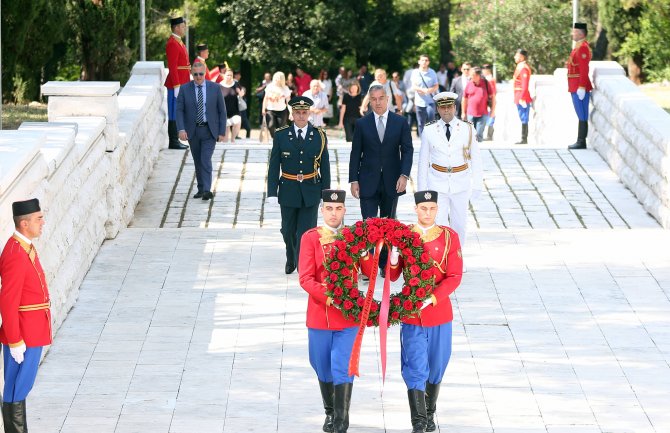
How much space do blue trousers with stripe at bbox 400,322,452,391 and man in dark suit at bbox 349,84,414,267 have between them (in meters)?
4.26

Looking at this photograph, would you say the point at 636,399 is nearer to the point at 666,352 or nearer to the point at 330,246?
the point at 666,352

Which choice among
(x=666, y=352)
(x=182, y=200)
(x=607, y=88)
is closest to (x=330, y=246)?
(x=666, y=352)

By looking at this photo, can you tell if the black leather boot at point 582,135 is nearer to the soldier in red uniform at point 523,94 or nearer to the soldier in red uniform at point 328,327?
the soldier in red uniform at point 523,94

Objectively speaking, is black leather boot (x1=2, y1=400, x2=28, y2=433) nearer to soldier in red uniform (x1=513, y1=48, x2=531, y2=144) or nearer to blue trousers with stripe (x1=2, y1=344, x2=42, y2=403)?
blue trousers with stripe (x1=2, y1=344, x2=42, y2=403)

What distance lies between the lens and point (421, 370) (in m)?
9.74

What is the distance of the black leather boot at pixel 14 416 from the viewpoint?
939 centimetres

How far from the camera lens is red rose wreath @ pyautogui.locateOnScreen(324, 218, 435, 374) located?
955cm

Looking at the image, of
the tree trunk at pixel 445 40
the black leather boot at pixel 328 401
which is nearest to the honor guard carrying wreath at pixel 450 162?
the black leather boot at pixel 328 401

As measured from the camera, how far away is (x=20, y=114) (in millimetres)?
21500

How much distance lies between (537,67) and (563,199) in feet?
87.2

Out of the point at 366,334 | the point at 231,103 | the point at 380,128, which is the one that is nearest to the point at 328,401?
the point at 366,334

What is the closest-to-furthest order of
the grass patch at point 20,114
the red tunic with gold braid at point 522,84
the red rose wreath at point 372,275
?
1. the red rose wreath at point 372,275
2. the grass patch at point 20,114
3. the red tunic with gold braid at point 522,84

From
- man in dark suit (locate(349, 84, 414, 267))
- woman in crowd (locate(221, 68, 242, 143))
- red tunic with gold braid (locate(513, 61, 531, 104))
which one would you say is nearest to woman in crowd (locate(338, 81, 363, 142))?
woman in crowd (locate(221, 68, 242, 143))

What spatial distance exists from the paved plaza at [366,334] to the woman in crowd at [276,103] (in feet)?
22.2
